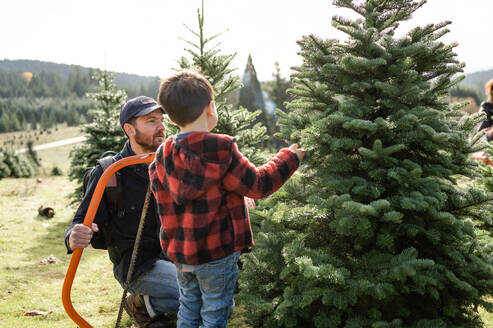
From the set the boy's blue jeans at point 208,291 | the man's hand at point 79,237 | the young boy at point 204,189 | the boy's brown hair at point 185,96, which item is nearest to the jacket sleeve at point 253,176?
the young boy at point 204,189

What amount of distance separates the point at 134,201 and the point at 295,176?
158 cm

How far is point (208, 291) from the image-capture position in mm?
2496

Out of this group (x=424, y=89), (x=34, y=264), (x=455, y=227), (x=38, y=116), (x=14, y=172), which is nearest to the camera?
(x=455, y=227)

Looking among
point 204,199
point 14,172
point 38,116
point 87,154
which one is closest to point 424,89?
point 204,199

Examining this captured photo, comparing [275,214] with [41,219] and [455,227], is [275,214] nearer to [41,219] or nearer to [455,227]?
[455,227]

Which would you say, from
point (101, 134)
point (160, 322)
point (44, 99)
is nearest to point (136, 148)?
point (160, 322)

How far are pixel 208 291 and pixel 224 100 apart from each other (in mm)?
3846

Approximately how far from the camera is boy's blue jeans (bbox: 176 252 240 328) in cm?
246

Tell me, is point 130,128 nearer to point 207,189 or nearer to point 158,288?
point 158,288

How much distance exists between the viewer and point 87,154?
34.6 ft

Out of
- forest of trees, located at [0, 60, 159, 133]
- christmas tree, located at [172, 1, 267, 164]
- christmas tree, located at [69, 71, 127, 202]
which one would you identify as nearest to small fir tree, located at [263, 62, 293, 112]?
christmas tree, located at [69, 71, 127, 202]

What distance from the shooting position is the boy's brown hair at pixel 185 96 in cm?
222

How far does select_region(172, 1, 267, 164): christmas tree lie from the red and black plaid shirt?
3073 millimetres

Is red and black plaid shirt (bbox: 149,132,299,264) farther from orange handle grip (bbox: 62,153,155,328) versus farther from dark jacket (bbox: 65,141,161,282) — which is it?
dark jacket (bbox: 65,141,161,282)
